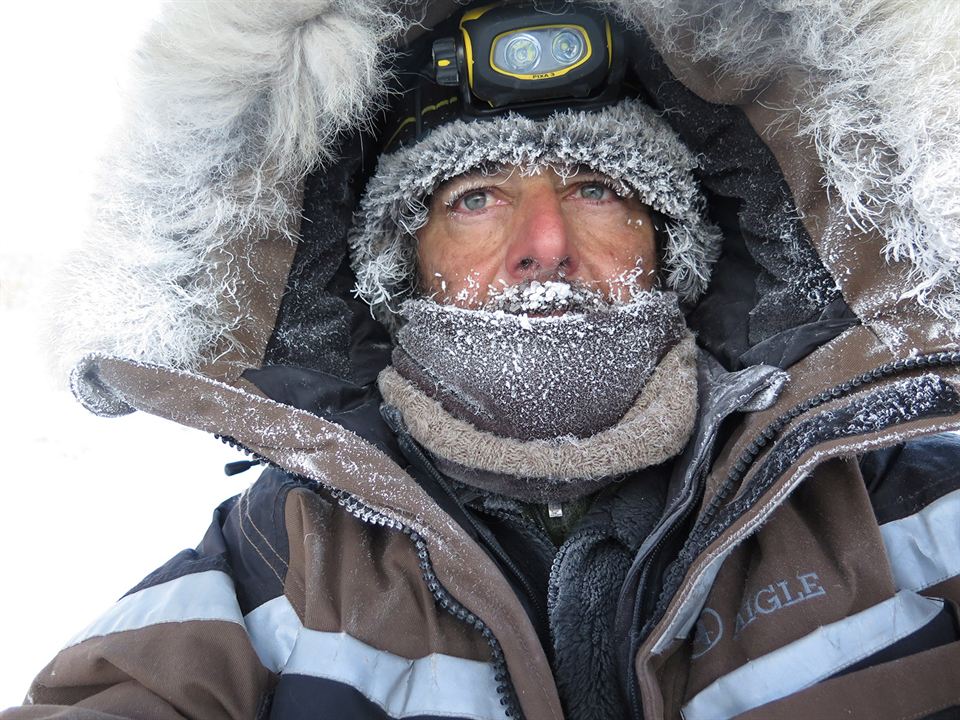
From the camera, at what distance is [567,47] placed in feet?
5.10

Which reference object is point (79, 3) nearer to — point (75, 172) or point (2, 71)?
point (75, 172)

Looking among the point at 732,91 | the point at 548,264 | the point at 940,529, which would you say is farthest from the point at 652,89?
the point at 940,529

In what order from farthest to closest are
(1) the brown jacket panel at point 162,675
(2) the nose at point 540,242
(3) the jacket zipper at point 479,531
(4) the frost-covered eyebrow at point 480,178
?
(4) the frost-covered eyebrow at point 480,178, (2) the nose at point 540,242, (3) the jacket zipper at point 479,531, (1) the brown jacket panel at point 162,675

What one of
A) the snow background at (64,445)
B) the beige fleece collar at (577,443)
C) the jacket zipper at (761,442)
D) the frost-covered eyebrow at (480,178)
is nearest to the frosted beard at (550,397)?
the beige fleece collar at (577,443)

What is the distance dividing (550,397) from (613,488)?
0.24 meters

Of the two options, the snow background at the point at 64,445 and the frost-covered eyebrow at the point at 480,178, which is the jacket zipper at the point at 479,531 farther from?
the snow background at the point at 64,445

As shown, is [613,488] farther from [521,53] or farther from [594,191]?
[521,53]

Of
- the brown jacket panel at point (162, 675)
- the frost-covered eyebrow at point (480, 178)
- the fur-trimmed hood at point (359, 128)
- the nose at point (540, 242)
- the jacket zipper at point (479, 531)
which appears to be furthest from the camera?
the frost-covered eyebrow at point (480, 178)

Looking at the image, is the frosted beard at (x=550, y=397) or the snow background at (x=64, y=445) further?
the snow background at (x=64, y=445)

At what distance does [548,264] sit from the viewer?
151 cm

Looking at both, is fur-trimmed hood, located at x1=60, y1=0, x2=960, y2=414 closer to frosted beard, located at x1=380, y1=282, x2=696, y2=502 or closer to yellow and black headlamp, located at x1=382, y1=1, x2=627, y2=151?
yellow and black headlamp, located at x1=382, y1=1, x2=627, y2=151

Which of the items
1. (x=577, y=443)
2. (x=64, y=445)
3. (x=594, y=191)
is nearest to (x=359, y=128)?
(x=594, y=191)

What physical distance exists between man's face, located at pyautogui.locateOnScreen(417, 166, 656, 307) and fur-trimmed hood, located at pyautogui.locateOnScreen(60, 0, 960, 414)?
24cm

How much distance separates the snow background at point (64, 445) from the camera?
1550mm
